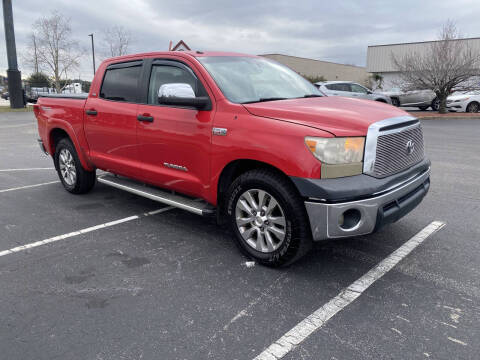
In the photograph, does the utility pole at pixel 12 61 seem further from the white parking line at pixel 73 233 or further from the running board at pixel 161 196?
the white parking line at pixel 73 233

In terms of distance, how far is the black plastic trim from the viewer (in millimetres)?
2988

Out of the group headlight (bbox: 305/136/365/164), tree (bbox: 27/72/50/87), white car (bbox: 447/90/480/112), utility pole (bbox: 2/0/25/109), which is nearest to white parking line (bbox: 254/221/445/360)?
headlight (bbox: 305/136/365/164)

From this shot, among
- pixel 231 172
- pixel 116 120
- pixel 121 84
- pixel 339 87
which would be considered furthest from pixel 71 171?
pixel 339 87

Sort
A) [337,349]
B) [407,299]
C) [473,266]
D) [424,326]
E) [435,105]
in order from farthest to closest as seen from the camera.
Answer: [435,105]
[473,266]
[407,299]
[424,326]
[337,349]

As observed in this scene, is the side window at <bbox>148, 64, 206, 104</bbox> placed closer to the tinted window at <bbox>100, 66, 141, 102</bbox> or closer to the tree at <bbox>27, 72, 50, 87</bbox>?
the tinted window at <bbox>100, 66, 141, 102</bbox>

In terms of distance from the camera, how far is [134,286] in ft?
10.6

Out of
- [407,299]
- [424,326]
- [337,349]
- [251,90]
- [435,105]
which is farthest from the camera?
[435,105]

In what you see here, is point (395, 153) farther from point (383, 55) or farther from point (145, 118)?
point (383, 55)

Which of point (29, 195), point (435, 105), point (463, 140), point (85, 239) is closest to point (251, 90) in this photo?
point (85, 239)

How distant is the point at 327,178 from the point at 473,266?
5.30 feet

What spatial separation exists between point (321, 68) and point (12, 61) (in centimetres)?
4383

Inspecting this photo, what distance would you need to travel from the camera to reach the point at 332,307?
9.50 feet

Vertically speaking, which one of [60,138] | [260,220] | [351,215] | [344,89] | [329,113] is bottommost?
[260,220]

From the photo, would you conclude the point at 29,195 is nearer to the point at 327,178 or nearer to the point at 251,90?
the point at 251,90
